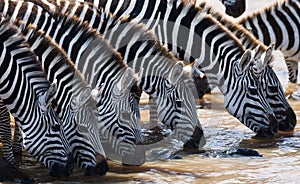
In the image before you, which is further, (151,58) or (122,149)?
(151,58)

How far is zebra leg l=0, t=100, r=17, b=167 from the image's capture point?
9.75 metres

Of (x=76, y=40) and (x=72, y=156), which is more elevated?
(x=76, y=40)

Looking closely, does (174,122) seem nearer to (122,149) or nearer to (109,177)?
(122,149)

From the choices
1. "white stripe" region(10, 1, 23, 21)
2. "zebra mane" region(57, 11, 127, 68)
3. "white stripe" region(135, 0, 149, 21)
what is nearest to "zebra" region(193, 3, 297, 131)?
"white stripe" region(135, 0, 149, 21)

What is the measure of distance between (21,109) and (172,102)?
2.32m

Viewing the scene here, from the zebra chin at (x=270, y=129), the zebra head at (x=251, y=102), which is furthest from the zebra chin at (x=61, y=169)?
the zebra chin at (x=270, y=129)

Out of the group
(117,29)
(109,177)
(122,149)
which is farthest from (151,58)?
(109,177)

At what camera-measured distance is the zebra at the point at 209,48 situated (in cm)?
1118

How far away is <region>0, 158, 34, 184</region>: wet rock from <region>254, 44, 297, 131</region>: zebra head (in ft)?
11.9

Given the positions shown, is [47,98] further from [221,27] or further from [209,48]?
[221,27]

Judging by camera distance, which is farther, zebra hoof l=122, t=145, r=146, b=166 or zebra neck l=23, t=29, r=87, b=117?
zebra hoof l=122, t=145, r=146, b=166

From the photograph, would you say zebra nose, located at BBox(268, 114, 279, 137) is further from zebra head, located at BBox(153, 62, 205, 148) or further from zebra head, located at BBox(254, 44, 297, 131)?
zebra head, located at BBox(153, 62, 205, 148)

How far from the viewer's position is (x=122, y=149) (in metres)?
9.91

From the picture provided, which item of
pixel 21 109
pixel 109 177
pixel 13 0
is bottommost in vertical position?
pixel 109 177
